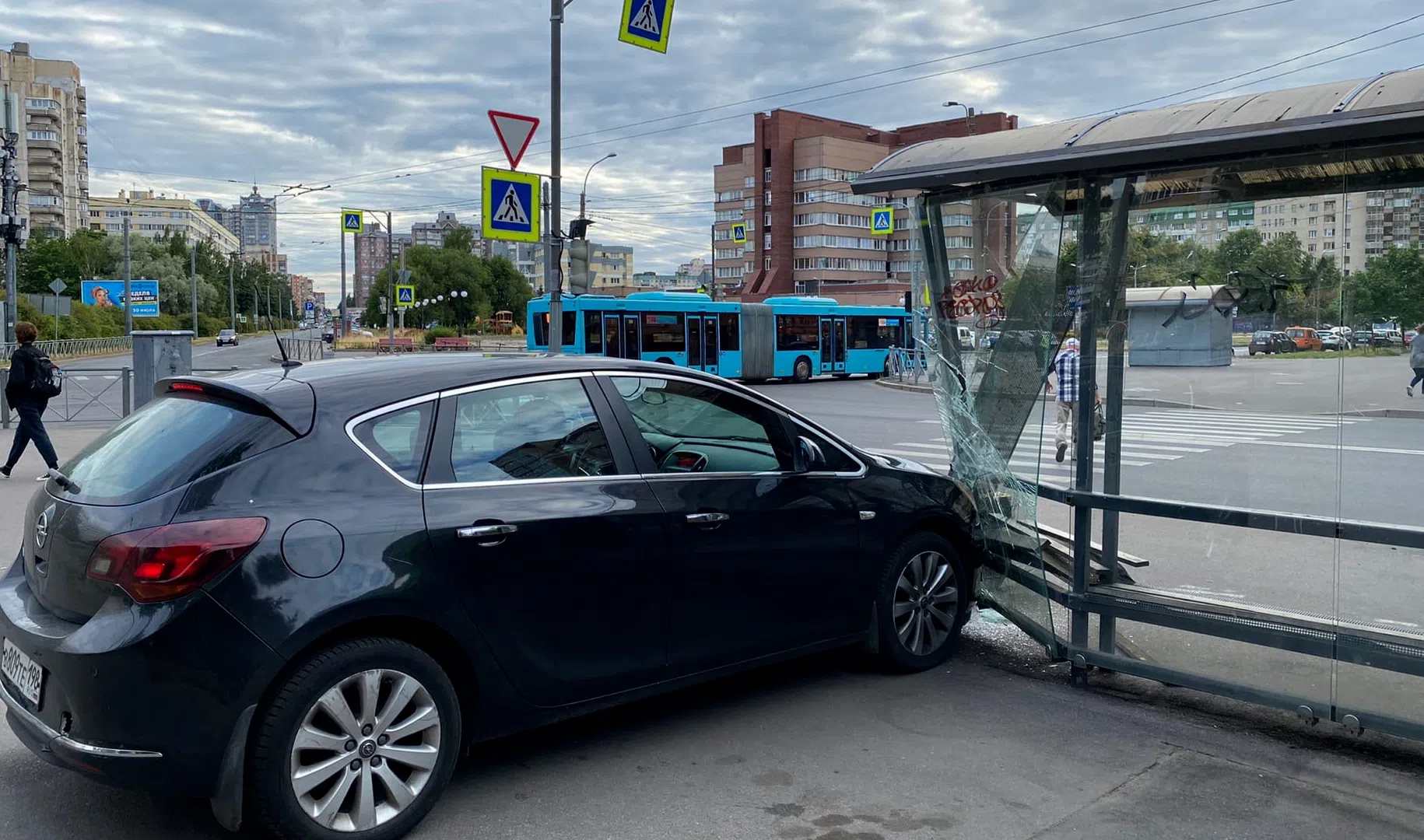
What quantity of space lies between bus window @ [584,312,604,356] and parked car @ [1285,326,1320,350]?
26.8 m

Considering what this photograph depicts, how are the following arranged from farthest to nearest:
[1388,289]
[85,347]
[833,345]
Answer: [85,347], [833,345], [1388,289]

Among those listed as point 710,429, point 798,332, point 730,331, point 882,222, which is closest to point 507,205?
point 710,429

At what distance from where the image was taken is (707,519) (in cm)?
445

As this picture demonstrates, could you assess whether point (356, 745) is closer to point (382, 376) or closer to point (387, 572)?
point (387, 572)

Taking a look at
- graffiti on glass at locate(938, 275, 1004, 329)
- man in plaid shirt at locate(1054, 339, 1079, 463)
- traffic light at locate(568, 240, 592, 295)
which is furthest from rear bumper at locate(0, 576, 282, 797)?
traffic light at locate(568, 240, 592, 295)

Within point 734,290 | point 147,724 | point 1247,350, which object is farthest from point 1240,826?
point 734,290

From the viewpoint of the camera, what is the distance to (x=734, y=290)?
350ft

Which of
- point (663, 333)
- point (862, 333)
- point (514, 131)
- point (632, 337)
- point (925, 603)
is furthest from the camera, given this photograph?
point (862, 333)

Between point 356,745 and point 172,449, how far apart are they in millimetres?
1158

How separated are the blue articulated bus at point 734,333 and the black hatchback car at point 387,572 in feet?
78.9

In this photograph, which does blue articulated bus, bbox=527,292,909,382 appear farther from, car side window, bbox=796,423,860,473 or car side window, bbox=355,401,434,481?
car side window, bbox=355,401,434,481

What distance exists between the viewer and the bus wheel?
3731 cm

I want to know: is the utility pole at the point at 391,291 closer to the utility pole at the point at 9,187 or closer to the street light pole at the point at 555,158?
the utility pole at the point at 9,187

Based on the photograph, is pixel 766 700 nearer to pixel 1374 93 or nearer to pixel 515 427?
pixel 515 427
